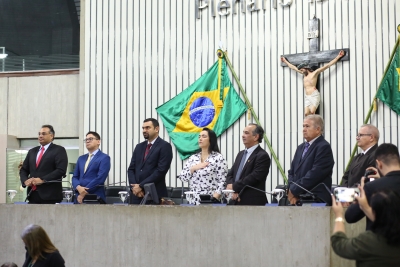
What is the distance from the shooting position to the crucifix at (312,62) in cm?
977

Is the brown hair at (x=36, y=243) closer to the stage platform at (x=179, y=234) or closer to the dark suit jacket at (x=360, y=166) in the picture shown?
the stage platform at (x=179, y=234)

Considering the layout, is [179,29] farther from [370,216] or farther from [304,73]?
[370,216]

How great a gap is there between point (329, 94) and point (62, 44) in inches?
179

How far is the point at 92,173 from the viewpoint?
7590 millimetres

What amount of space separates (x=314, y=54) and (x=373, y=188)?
20.2ft

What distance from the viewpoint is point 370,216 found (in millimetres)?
3475

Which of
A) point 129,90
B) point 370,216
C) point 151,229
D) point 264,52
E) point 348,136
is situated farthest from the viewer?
point 129,90

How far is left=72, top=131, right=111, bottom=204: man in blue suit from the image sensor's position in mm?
7438

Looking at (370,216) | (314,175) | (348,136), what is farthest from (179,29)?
(370,216)

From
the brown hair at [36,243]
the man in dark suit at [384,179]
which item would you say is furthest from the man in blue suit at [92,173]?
the man in dark suit at [384,179]

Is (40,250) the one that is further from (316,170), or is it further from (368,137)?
(368,137)

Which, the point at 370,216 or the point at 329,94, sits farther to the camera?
the point at 329,94

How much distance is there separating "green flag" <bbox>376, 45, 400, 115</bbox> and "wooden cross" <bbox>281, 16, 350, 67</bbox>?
2.13 feet

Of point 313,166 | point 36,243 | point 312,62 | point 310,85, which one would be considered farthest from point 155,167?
point 312,62
